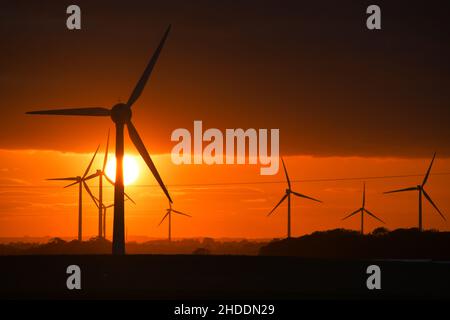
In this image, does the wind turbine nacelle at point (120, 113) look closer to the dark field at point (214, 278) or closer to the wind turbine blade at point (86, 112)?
the wind turbine blade at point (86, 112)

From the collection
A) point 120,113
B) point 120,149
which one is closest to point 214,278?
point 120,149

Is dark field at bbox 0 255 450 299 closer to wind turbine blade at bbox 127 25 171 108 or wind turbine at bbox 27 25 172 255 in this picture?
wind turbine at bbox 27 25 172 255

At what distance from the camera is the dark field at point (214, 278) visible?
110 metres

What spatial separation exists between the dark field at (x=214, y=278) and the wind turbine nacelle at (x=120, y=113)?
1573 cm

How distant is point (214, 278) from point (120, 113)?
85.3ft

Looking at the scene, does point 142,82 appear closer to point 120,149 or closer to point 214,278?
point 120,149

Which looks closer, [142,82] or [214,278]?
[142,82]

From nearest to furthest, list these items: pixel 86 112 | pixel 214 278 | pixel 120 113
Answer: pixel 120 113 → pixel 86 112 → pixel 214 278

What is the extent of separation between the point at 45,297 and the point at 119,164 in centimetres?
1684

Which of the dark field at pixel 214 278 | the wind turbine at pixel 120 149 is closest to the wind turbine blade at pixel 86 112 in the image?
the wind turbine at pixel 120 149

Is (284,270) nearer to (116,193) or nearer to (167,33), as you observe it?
(116,193)

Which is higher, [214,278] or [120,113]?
[120,113]

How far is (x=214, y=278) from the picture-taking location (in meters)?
124
